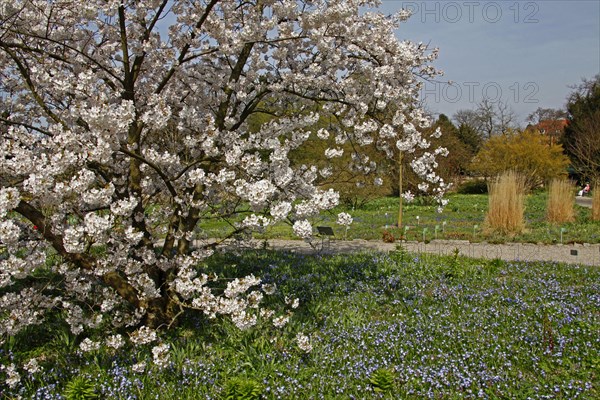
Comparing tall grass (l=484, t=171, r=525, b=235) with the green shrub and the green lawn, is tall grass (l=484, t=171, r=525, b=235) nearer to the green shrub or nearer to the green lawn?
the green lawn

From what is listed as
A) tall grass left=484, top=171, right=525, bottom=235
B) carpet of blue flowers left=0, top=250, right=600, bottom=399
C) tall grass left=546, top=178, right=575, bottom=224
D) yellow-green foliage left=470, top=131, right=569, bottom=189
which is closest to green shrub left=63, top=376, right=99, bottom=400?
carpet of blue flowers left=0, top=250, right=600, bottom=399

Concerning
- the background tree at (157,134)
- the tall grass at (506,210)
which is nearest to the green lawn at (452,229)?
the tall grass at (506,210)

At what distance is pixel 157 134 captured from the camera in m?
5.40

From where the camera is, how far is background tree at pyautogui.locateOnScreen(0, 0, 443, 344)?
127 inches

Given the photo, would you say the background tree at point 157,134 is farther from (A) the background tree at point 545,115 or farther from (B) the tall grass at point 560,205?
(A) the background tree at point 545,115

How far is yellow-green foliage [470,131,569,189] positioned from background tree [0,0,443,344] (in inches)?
906

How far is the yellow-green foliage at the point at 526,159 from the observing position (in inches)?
1032

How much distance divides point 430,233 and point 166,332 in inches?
312

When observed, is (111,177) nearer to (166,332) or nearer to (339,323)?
(166,332)

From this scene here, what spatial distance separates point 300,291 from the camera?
5.42m

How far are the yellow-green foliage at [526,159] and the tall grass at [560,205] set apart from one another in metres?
13.4

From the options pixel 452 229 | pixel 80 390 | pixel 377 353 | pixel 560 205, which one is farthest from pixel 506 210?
pixel 80 390

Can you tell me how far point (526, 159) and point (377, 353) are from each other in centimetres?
2592

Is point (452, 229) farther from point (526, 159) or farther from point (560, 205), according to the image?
A: point (526, 159)
